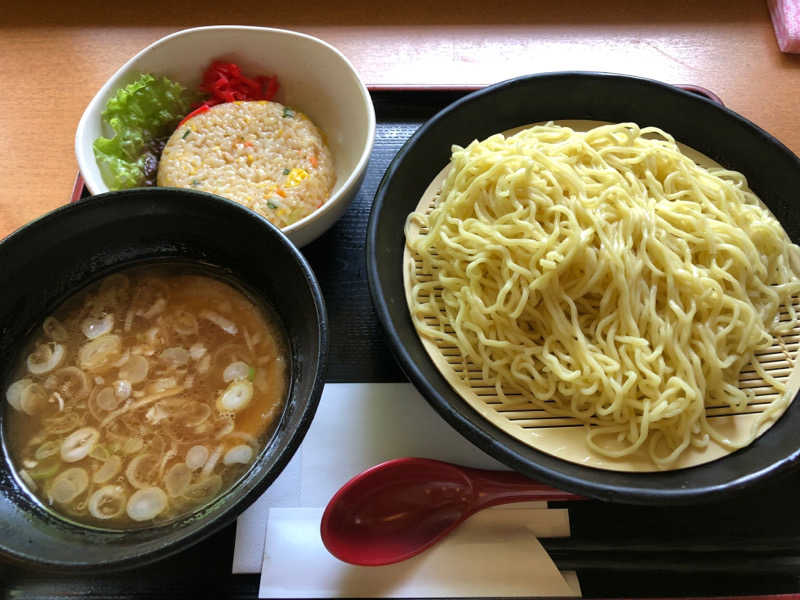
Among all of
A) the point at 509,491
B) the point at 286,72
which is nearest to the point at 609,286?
the point at 509,491

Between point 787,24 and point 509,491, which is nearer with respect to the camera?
point 509,491

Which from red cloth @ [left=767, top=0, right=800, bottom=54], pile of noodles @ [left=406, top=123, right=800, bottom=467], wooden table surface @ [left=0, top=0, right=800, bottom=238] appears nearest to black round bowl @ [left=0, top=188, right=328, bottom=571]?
pile of noodles @ [left=406, top=123, right=800, bottom=467]

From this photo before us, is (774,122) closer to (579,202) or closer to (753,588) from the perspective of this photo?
(579,202)

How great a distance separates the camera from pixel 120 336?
4.48 ft

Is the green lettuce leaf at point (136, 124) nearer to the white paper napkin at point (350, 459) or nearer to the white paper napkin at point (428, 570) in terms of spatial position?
the white paper napkin at point (350, 459)

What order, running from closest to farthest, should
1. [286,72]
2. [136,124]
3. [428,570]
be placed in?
[428,570] < [136,124] < [286,72]

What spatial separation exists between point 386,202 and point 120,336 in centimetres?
83

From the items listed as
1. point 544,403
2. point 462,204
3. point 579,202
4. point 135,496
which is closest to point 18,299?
point 135,496

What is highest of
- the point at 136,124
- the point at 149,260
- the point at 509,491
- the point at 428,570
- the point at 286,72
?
the point at 286,72

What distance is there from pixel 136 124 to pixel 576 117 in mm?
1549

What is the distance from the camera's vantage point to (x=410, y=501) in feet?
4.52

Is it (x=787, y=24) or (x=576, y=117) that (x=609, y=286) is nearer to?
(x=576, y=117)

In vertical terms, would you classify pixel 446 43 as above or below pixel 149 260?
above

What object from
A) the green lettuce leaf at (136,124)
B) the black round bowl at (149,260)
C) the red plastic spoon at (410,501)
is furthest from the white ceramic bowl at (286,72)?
the red plastic spoon at (410,501)
